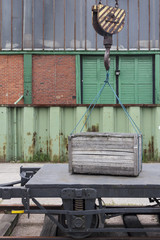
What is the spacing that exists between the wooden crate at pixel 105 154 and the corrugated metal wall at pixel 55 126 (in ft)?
21.5

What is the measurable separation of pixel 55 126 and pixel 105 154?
6882mm

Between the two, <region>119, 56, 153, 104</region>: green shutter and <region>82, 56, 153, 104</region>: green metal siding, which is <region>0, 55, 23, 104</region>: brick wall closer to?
<region>82, 56, 153, 104</region>: green metal siding

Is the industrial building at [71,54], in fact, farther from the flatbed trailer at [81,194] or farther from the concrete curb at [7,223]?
the flatbed trailer at [81,194]

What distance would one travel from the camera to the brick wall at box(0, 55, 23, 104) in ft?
53.7

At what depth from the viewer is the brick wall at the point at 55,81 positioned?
1638 centimetres

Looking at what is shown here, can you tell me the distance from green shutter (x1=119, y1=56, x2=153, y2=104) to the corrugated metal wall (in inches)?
232

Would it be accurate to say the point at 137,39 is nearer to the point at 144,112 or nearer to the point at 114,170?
the point at 144,112

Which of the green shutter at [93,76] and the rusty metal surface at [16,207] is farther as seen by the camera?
the green shutter at [93,76]

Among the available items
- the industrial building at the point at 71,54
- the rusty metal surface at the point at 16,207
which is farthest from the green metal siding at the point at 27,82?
the rusty metal surface at the point at 16,207

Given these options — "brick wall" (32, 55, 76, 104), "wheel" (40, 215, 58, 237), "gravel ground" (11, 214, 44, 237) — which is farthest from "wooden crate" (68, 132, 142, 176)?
"brick wall" (32, 55, 76, 104)

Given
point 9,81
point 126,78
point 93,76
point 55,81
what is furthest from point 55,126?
point 126,78

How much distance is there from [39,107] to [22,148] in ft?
5.32

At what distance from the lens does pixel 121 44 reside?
1636 centimetres

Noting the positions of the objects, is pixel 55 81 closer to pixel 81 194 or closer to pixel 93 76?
pixel 93 76
